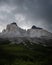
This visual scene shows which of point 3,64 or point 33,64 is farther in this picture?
point 33,64

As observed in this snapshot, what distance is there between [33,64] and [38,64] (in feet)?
Answer: 12.6

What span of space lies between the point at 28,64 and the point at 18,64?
7.77 metres

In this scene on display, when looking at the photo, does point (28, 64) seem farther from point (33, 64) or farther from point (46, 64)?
point (46, 64)

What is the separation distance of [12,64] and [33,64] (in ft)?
52.7

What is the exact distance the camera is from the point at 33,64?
116 metres

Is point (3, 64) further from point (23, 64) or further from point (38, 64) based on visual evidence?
point (38, 64)

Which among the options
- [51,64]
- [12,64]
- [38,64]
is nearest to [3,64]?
[12,64]

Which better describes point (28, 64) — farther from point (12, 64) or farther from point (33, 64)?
point (12, 64)

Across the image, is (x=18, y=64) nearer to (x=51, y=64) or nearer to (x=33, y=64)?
(x=33, y=64)

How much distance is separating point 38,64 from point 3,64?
26236mm

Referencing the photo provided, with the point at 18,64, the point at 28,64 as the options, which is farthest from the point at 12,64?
the point at 28,64

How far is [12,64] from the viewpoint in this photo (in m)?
112

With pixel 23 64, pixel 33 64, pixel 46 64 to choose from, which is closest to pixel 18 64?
pixel 23 64

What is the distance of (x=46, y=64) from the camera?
115562 mm
